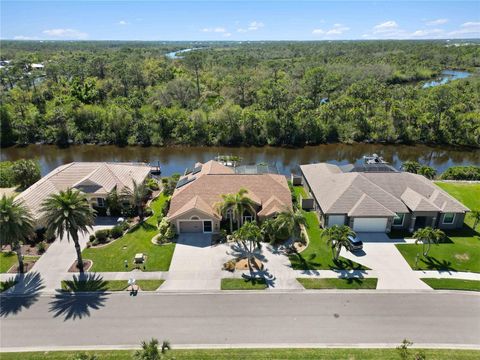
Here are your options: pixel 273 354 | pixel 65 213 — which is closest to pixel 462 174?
pixel 273 354

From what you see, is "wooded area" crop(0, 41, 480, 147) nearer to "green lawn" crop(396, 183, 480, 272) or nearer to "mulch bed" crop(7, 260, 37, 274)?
"green lawn" crop(396, 183, 480, 272)

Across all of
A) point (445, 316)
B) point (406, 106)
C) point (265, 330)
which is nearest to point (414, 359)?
point (445, 316)

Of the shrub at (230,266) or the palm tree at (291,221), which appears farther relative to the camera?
the palm tree at (291,221)

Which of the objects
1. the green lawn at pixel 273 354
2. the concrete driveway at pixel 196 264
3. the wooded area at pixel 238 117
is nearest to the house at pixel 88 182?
the concrete driveway at pixel 196 264

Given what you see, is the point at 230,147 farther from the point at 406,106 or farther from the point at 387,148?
the point at 406,106

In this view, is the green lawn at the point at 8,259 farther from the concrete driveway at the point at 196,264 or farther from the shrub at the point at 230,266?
the shrub at the point at 230,266

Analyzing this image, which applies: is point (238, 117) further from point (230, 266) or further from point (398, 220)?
point (230, 266)

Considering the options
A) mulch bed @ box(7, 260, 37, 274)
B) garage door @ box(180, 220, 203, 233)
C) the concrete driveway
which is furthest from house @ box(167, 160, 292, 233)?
mulch bed @ box(7, 260, 37, 274)
